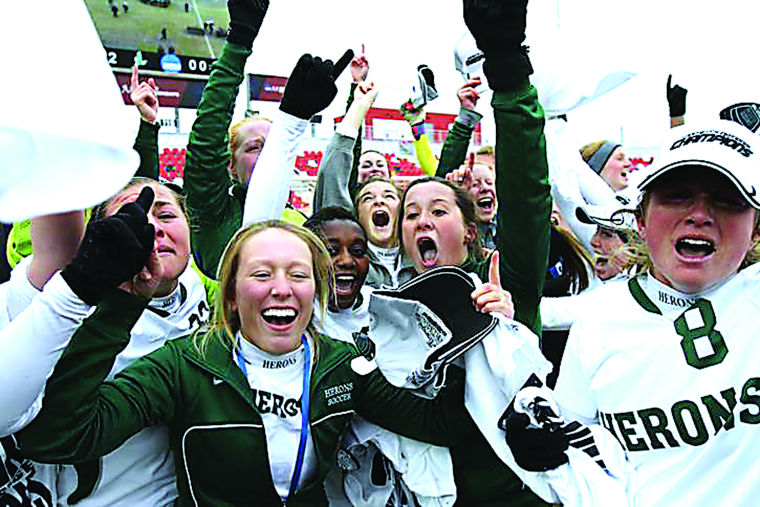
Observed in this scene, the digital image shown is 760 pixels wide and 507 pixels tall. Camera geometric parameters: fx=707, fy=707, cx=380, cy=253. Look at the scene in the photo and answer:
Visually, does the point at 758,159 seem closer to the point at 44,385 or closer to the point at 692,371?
the point at 692,371

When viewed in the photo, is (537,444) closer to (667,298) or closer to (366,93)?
(667,298)

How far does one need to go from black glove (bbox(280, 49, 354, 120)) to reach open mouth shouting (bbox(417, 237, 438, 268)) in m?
0.64

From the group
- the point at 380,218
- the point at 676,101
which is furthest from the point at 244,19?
the point at 676,101

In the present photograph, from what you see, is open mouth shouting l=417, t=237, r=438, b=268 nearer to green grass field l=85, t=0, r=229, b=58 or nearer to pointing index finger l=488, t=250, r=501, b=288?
pointing index finger l=488, t=250, r=501, b=288

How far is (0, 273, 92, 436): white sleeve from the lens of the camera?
126 centimetres

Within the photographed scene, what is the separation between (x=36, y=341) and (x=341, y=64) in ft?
5.85

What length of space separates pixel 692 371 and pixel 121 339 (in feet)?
3.95


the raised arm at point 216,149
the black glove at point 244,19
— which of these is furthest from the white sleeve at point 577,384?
the black glove at point 244,19

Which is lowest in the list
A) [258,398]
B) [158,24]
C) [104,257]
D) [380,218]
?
[158,24]

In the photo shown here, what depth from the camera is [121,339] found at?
4.76 feet

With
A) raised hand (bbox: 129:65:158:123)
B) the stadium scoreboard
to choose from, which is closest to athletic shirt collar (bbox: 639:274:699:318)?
raised hand (bbox: 129:65:158:123)

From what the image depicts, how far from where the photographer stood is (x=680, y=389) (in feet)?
4.96

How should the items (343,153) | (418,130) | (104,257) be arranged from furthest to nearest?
(418,130) < (343,153) < (104,257)

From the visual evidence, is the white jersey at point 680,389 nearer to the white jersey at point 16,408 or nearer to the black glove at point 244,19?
the white jersey at point 16,408
